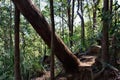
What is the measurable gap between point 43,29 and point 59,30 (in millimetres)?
19021

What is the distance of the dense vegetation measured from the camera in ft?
35.9

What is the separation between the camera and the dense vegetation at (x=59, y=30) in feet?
35.9

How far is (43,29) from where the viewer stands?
9.83 m

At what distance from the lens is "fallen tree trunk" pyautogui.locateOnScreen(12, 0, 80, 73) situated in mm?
9367

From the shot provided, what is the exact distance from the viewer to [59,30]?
28828 millimetres

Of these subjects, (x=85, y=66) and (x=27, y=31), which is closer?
(x=85, y=66)

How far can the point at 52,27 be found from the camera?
968cm

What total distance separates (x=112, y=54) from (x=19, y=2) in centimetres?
461

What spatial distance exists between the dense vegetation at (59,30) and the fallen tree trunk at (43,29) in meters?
1.67

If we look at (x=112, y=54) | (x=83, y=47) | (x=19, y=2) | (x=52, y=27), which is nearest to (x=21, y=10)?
(x=19, y=2)

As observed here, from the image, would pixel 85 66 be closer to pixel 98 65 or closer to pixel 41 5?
pixel 98 65

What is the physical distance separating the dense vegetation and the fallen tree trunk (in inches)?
65.8

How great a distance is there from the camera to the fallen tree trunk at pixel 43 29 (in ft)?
30.7

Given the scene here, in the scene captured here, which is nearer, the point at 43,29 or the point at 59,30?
the point at 43,29
